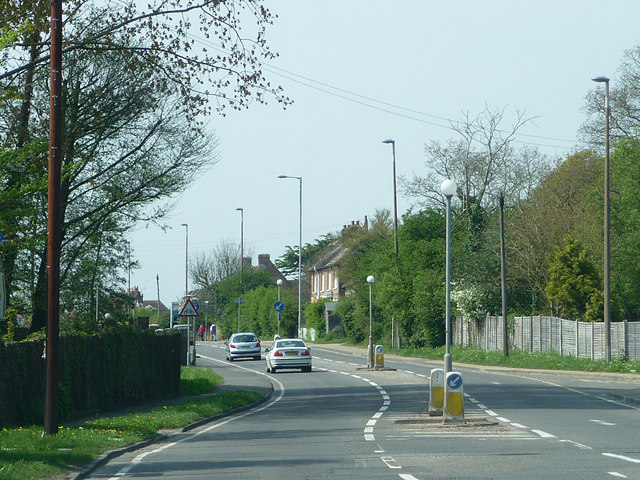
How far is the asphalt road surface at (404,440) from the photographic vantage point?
11.1 meters

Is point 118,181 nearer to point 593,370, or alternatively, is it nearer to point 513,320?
point 593,370

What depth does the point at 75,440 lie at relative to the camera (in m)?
14.6

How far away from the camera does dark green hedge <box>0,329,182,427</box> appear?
58.6 ft

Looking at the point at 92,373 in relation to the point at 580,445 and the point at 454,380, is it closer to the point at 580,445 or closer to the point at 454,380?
the point at 454,380

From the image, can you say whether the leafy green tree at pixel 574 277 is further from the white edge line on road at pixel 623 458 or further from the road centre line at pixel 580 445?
the white edge line on road at pixel 623 458

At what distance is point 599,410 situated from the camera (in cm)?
2048

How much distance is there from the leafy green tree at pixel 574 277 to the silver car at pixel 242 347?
61.4 feet

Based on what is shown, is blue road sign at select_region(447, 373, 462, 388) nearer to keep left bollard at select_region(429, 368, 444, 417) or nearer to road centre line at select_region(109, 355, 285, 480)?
keep left bollard at select_region(429, 368, 444, 417)

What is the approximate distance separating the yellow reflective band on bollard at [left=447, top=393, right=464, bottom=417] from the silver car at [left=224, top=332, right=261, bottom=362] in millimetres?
36487

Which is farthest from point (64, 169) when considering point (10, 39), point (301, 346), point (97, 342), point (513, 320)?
point (513, 320)

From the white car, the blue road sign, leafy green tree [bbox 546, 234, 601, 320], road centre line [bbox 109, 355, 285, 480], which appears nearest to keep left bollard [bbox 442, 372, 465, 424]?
the blue road sign

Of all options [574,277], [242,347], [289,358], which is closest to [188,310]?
[289,358]

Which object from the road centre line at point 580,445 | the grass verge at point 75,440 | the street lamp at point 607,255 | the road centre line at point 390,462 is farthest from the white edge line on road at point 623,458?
the street lamp at point 607,255

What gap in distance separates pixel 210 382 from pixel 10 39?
17.6 metres
